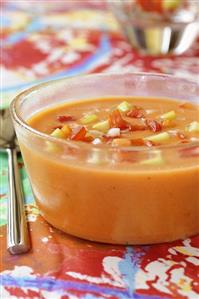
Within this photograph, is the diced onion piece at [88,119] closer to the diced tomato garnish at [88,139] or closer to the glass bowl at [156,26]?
the diced tomato garnish at [88,139]

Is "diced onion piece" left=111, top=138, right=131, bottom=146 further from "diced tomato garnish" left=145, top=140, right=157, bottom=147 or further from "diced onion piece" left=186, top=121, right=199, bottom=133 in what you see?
"diced onion piece" left=186, top=121, right=199, bottom=133

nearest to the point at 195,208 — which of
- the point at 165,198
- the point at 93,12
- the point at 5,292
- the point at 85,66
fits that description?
the point at 165,198

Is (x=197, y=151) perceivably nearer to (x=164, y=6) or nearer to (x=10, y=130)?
(x=10, y=130)

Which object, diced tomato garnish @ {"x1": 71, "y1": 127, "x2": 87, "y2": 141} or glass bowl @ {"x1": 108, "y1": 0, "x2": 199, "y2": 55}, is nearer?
diced tomato garnish @ {"x1": 71, "y1": 127, "x2": 87, "y2": 141}

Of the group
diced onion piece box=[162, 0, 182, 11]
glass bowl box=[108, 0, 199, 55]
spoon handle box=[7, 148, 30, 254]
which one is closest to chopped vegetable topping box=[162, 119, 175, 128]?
spoon handle box=[7, 148, 30, 254]

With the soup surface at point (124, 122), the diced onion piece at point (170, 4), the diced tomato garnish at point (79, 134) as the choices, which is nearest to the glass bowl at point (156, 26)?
the diced onion piece at point (170, 4)

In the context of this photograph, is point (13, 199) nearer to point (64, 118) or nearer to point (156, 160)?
point (64, 118)
